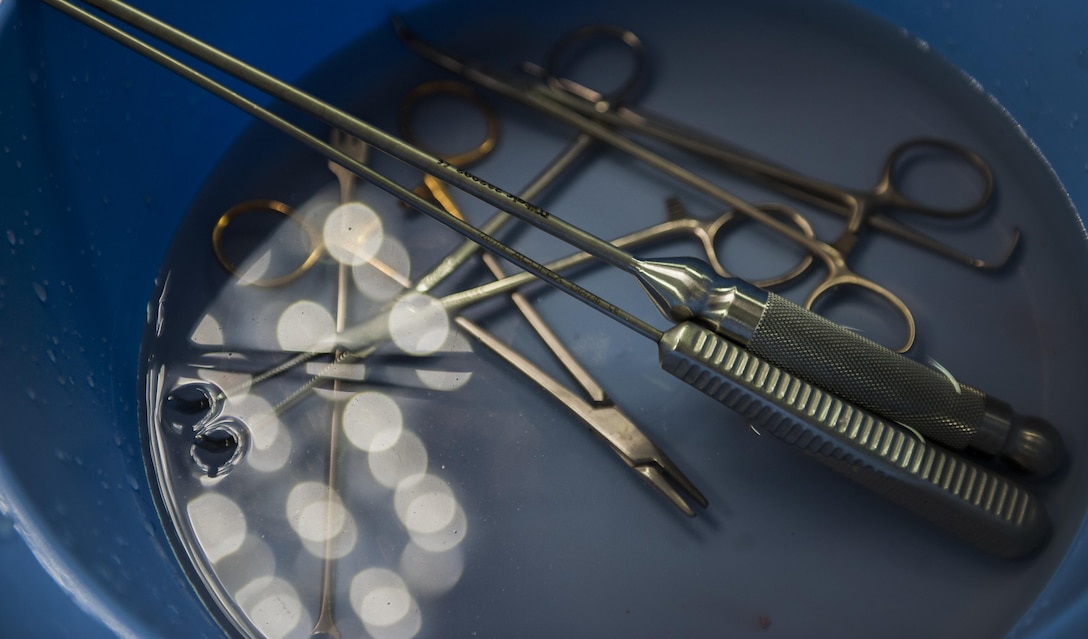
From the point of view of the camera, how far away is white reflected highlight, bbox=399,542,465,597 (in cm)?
77

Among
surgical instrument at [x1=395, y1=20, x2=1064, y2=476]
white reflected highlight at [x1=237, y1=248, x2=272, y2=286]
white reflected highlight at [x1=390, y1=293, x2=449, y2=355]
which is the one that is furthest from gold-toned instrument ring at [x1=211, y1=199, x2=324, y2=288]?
surgical instrument at [x1=395, y1=20, x2=1064, y2=476]

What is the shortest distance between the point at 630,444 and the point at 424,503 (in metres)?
0.18

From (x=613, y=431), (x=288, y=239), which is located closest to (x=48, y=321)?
(x=288, y=239)

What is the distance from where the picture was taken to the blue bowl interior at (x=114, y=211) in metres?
0.65

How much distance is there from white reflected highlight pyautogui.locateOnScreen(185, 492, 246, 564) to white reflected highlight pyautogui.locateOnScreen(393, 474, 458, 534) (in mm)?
131

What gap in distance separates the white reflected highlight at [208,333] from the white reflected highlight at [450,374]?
183 millimetres

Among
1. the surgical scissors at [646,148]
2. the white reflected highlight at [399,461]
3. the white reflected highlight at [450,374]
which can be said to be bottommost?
the white reflected highlight at [399,461]

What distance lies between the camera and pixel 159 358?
85 cm

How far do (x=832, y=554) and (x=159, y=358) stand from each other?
23.3 inches

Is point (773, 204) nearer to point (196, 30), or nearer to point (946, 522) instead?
point (946, 522)

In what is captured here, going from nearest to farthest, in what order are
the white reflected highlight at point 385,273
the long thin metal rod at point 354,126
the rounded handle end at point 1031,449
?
the long thin metal rod at point 354,126, the rounded handle end at point 1031,449, the white reflected highlight at point 385,273

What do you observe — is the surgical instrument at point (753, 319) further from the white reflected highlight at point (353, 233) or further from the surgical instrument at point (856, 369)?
the white reflected highlight at point (353, 233)

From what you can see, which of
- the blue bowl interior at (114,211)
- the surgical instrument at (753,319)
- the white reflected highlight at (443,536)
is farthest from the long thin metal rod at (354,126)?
the white reflected highlight at (443,536)

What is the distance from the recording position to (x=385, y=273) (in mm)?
855
